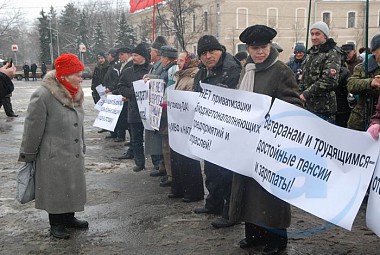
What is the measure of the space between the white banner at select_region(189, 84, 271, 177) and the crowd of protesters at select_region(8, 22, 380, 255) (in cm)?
14

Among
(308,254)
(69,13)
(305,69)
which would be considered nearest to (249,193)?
(308,254)

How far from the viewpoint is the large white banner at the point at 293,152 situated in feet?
10.2

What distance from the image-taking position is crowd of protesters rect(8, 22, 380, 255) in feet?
12.5

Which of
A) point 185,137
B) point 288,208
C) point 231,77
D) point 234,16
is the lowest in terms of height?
point 288,208

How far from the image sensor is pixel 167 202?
569 cm

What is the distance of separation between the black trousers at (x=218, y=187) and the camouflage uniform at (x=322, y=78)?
1.41m

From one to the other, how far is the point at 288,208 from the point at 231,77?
160cm

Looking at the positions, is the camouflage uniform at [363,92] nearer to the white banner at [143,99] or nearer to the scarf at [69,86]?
the white banner at [143,99]

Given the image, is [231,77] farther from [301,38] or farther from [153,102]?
[301,38]

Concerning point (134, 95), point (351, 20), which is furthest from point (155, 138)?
point (351, 20)

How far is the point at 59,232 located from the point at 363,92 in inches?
143

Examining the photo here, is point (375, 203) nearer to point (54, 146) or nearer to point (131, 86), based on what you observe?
point (54, 146)

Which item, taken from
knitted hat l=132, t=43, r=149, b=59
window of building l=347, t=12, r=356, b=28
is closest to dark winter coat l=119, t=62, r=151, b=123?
knitted hat l=132, t=43, r=149, b=59

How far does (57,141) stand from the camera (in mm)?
4371
